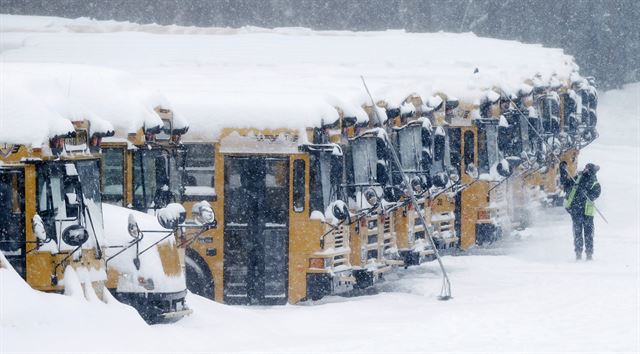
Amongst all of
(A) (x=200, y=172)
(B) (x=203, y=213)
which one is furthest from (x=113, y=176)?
(A) (x=200, y=172)

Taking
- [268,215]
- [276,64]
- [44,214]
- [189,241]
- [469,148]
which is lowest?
[189,241]

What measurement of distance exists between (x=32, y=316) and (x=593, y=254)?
1225 centimetres

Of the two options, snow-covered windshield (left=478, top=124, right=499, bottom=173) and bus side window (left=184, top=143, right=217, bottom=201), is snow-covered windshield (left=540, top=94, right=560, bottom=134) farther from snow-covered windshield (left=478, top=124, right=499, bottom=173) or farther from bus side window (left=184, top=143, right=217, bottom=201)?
bus side window (left=184, top=143, right=217, bottom=201)

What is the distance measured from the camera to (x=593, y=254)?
2153 centimetres

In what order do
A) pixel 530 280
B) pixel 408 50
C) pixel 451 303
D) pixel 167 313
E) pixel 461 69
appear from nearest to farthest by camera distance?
A: pixel 167 313 < pixel 451 303 < pixel 530 280 < pixel 461 69 < pixel 408 50

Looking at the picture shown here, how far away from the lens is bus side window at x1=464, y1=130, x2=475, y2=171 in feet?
71.9

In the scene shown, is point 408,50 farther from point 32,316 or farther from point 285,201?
point 32,316

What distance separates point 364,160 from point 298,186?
1128mm

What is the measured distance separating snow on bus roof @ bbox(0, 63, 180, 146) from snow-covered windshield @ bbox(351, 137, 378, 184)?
2.80 meters

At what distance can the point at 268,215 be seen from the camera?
1655 cm

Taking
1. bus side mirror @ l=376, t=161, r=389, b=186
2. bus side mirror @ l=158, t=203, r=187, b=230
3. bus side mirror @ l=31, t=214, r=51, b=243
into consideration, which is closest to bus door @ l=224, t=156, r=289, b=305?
bus side mirror @ l=376, t=161, r=389, b=186

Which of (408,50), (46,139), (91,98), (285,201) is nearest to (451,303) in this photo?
(285,201)

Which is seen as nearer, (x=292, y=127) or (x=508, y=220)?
(x=292, y=127)

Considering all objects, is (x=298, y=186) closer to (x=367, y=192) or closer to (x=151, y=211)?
(x=367, y=192)
